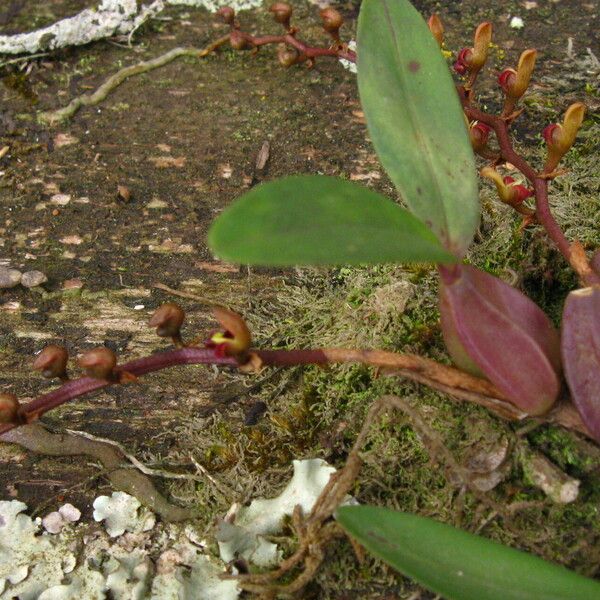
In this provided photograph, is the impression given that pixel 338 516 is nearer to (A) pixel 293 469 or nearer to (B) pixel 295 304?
(A) pixel 293 469

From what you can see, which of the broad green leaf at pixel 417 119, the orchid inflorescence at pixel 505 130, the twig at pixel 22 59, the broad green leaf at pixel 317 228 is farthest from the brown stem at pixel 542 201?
the twig at pixel 22 59

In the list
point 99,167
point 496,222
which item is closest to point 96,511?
point 99,167

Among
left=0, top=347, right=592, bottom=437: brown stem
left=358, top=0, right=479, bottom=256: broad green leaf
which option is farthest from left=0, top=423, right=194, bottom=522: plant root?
left=358, top=0, right=479, bottom=256: broad green leaf

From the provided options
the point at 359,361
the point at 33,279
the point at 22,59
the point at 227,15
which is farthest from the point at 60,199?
the point at 359,361

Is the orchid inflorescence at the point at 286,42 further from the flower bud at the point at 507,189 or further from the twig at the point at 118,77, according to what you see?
the flower bud at the point at 507,189

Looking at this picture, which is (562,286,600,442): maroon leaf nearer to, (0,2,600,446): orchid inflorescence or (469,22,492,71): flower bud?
(0,2,600,446): orchid inflorescence
